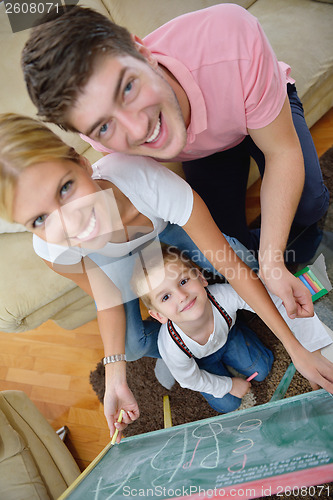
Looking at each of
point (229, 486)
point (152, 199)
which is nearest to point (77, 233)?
point (152, 199)

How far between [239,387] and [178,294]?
359 mm

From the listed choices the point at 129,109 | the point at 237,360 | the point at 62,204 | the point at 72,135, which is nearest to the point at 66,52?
the point at 129,109

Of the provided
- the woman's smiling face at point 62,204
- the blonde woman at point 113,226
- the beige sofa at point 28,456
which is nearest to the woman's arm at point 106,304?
the blonde woman at point 113,226

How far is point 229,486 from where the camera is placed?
664mm

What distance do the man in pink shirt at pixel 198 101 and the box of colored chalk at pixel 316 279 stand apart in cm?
9

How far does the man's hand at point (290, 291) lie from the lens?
88 cm

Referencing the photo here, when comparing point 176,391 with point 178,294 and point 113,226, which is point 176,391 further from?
point 113,226

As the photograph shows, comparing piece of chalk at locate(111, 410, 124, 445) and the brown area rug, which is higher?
piece of chalk at locate(111, 410, 124, 445)

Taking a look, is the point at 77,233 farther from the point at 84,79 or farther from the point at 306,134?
the point at 306,134

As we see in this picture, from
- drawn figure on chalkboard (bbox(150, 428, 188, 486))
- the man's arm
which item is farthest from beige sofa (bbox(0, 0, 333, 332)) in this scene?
drawn figure on chalkboard (bbox(150, 428, 188, 486))

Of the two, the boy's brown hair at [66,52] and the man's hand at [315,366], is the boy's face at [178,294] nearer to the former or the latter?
the man's hand at [315,366]

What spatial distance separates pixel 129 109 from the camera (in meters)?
0.71

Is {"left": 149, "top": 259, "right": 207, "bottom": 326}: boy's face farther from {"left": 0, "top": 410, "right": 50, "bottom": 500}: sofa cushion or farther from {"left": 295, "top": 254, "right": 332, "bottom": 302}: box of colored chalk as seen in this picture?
{"left": 0, "top": 410, "right": 50, "bottom": 500}: sofa cushion

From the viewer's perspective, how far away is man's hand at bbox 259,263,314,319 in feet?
2.89
